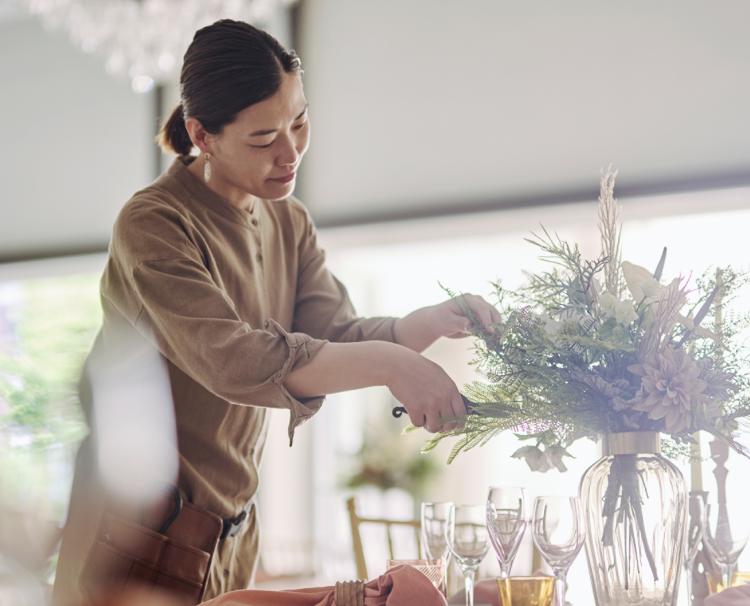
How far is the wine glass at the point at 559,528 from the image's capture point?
127 centimetres

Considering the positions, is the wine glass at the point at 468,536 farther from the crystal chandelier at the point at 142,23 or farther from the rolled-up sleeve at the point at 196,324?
the crystal chandelier at the point at 142,23

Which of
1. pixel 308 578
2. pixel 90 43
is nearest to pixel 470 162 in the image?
pixel 90 43

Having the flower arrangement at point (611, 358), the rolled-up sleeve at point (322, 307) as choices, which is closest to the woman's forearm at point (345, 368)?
the flower arrangement at point (611, 358)

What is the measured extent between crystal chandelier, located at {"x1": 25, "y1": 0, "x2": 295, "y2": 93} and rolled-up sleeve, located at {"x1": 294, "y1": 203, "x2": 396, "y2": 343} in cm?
227

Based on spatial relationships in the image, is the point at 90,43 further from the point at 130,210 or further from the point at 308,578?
the point at 130,210

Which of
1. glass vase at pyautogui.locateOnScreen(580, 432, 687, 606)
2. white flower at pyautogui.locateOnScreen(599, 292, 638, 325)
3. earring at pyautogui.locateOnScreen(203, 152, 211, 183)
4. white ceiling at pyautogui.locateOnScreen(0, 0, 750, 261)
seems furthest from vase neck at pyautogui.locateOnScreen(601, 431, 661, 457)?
white ceiling at pyautogui.locateOnScreen(0, 0, 750, 261)

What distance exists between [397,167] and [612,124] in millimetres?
933

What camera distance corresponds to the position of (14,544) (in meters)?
1.25

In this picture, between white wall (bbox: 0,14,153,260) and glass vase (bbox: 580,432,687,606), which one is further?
white wall (bbox: 0,14,153,260)

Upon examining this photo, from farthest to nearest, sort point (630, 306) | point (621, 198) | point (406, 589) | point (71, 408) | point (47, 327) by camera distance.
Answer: point (47, 327) → point (621, 198) → point (71, 408) → point (630, 306) → point (406, 589)

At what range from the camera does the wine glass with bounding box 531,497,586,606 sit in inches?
50.0

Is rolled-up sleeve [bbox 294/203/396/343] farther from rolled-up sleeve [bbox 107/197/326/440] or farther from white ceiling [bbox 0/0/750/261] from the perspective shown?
white ceiling [bbox 0/0/750/261]

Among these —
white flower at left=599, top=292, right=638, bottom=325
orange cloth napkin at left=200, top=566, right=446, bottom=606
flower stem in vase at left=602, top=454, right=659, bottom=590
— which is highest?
white flower at left=599, top=292, right=638, bottom=325

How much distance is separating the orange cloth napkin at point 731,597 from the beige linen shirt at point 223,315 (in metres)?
0.56
